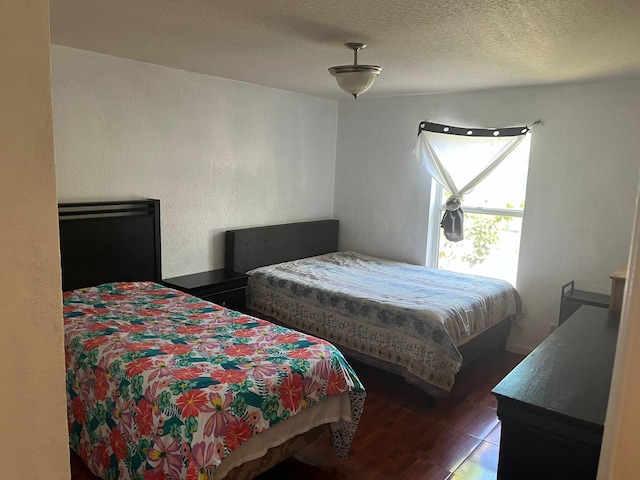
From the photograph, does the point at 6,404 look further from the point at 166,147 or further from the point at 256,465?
the point at 166,147

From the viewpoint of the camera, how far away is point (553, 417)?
4.91ft

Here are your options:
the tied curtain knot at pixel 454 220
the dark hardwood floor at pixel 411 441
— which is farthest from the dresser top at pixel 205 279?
the tied curtain knot at pixel 454 220

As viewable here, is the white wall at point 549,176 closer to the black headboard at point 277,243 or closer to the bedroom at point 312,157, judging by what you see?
the bedroom at point 312,157

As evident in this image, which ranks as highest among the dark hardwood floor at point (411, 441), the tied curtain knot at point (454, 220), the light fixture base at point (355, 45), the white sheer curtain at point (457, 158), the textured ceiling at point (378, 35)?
the textured ceiling at point (378, 35)

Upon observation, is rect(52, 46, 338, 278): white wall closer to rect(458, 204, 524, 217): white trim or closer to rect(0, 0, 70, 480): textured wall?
rect(458, 204, 524, 217): white trim

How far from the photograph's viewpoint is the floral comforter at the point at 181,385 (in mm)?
1916

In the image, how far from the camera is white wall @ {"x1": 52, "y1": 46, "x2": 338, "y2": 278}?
3289 mm

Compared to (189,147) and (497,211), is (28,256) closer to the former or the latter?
(189,147)

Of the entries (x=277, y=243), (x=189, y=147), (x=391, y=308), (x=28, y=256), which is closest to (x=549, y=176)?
(x=391, y=308)

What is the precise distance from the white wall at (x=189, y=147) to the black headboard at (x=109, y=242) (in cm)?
12

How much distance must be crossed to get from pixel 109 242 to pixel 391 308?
6.57 ft

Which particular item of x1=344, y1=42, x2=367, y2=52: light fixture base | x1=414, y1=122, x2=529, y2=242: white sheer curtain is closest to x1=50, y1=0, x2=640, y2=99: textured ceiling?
x1=344, y1=42, x2=367, y2=52: light fixture base

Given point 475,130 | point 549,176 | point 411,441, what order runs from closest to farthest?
point 411,441, point 549,176, point 475,130

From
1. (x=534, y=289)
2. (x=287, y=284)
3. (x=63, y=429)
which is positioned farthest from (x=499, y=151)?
(x=63, y=429)
